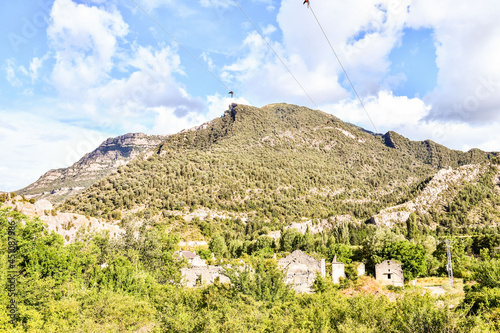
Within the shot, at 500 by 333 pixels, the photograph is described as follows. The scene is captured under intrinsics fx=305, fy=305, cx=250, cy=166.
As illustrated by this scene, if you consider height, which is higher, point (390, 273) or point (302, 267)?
point (302, 267)

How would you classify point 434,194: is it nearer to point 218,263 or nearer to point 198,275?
point 218,263

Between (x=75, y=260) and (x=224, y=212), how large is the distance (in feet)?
303

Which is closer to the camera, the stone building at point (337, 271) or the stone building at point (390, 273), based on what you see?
the stone building at point (337, 271)

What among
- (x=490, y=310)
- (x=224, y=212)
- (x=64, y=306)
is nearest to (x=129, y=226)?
(x=64, y=306)

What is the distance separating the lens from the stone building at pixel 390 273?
4665 centimetres

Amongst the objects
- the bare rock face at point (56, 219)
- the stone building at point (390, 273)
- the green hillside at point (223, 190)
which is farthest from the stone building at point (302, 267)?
the green hillside at point (223, 190)

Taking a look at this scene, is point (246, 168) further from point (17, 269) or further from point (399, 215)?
point (17, 269)

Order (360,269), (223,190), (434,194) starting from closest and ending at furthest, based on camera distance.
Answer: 1. (360,269)
2. (223,190)
3. (434,194)

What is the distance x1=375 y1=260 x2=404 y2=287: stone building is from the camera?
153 ft

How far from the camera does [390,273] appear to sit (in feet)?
155

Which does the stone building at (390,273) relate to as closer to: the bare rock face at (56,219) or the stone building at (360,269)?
the stone building at (360,269)

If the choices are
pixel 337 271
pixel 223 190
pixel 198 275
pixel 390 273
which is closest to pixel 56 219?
pixel 198 275

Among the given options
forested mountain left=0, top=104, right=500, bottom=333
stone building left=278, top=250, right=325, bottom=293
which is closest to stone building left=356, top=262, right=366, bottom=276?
forested mountain left=0, top=104, right=500, bottom=333

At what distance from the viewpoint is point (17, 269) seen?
31922 mm
